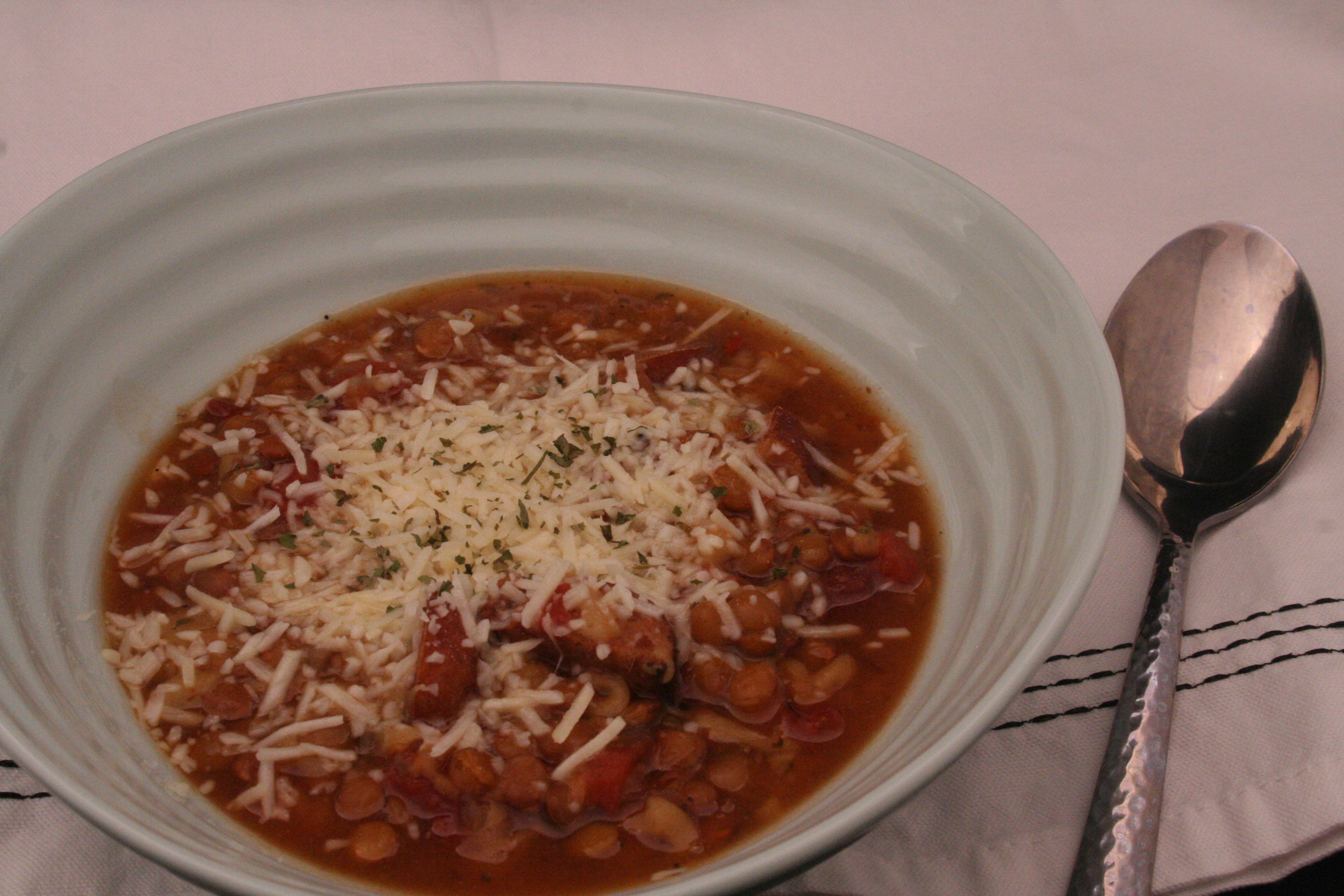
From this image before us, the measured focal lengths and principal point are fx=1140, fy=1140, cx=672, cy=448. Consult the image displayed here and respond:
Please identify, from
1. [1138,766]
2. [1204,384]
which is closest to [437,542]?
[1138,766]

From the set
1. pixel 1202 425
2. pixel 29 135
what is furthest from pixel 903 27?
pixel 29 135

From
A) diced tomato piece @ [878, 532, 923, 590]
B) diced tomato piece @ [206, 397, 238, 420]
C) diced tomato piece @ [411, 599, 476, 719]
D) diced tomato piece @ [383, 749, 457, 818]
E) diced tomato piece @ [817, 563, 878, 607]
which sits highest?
diced tomato piece @ [206, 397, 238, 420]

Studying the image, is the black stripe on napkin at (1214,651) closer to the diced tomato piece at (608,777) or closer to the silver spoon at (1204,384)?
the silver spoon at (1204,384)

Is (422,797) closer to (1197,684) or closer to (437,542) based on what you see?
(437,542)

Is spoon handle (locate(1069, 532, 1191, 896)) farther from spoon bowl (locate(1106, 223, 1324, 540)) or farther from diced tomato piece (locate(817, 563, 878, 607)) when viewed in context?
diced tomato piece (locate(817, 563, 878, 607))

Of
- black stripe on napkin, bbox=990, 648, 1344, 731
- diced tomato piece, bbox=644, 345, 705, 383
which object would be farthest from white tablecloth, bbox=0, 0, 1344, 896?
diced tomato piece, bbox=644, 345, 705, 383

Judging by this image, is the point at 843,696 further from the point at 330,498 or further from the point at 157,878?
the point at 157,878
